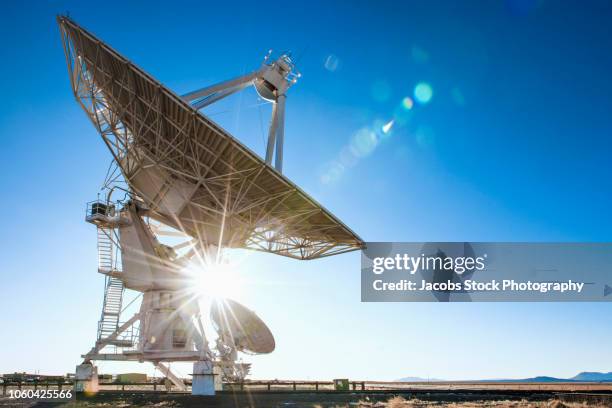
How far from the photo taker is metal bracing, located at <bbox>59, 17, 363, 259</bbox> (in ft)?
80.5

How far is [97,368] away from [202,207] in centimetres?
1067

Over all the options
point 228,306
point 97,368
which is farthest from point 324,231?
point 97,368

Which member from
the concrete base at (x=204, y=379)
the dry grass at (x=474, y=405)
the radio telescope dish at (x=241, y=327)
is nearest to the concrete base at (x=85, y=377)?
the concrete base at (x=204, y=379)

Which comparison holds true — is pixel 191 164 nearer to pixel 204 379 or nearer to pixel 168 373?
pixel 204 379

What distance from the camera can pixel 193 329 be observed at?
94.9 ft

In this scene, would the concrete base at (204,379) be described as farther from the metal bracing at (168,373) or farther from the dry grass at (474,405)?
the dry grass at (474,405)

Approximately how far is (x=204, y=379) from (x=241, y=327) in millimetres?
3463

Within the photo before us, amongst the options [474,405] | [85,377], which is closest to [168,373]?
[85,377]

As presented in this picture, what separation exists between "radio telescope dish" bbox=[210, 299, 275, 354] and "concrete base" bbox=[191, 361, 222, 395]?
99.9 inches

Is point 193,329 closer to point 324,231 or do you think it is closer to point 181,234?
point 181,234

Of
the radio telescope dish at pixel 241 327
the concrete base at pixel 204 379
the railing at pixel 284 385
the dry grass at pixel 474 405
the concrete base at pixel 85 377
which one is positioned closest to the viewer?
the dry grass at pixel 474 405

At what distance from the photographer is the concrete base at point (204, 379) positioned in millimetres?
27516

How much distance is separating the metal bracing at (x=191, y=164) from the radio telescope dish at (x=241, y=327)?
3527 millimetres

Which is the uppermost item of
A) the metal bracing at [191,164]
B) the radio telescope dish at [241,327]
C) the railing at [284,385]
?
the metal bracing at [191,164]
